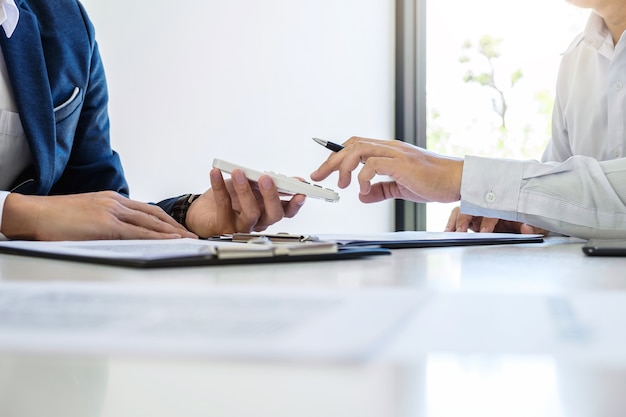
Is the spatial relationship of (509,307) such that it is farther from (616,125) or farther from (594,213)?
(616,125)

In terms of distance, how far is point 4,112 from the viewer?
1118mm

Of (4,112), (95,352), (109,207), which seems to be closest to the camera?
(95,352)

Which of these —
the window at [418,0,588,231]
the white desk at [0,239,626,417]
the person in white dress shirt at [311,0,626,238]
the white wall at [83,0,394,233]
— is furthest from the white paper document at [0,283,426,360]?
the window at [418,0,588,231]

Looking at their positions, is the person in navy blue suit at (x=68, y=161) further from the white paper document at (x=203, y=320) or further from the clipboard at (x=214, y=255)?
the white paper document at (x=203, y=320)

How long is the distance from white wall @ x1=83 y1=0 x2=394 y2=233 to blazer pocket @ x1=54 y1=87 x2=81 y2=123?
29.6 inches

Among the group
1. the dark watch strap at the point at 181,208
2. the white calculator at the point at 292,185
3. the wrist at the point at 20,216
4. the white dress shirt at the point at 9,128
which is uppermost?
the white dress shirt at the point at 9,128

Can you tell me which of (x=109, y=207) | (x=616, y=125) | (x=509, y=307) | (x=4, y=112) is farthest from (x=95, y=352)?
(x=616, y=125)

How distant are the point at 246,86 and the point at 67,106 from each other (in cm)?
125

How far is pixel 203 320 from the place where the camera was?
0.25 metres

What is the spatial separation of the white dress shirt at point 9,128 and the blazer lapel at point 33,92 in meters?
0.02

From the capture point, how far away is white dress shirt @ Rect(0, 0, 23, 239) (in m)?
1.12

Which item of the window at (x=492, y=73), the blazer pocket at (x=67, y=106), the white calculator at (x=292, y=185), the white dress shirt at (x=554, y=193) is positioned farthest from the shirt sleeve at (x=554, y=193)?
the window at (x=492, y=73)

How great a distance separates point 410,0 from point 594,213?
2.12 metres

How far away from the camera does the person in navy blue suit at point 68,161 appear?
88cm
